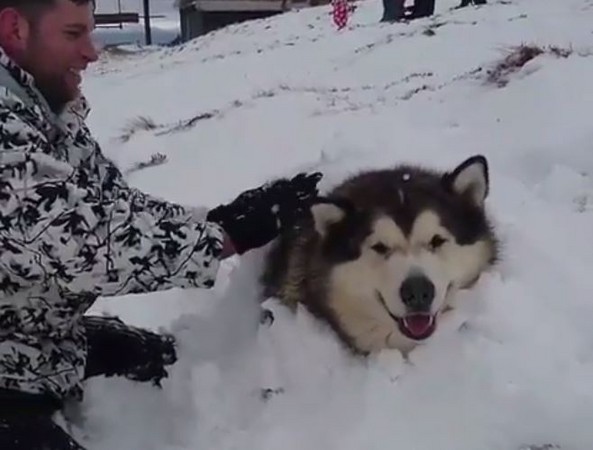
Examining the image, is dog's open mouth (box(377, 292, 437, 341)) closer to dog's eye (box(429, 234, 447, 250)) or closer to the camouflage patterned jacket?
dog's eye (box(429, 234, 447, 250))

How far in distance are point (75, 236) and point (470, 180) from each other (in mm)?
1596

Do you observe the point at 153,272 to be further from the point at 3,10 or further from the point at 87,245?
the point at 3,10

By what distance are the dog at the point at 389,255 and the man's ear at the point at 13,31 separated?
1.19 meters

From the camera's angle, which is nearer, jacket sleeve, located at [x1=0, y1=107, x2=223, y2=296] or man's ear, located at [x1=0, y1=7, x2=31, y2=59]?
jacket sleeve, located at [x1=0, y1=107, x2=223, y2=296]

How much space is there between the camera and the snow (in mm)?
3225

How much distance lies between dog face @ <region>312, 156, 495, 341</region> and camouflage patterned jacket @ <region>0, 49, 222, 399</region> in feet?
2.29

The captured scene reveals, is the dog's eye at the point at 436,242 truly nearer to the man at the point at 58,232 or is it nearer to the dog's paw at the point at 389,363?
the dog's paw at the point at 389,363

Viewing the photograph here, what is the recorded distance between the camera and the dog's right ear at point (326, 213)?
362 centimetres

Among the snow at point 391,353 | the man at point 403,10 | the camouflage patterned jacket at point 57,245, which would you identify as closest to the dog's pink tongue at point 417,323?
the snow at point 391,353

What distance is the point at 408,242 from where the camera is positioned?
138 inches

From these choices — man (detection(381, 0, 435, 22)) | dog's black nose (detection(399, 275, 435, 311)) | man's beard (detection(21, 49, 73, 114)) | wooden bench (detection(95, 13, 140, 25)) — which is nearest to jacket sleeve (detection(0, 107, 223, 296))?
man's beard (detection(21, 49, 73, 114))

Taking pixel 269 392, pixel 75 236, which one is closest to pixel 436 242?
pixel 269 392

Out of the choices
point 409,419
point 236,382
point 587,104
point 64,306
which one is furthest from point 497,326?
point 587,104

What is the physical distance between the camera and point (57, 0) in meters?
2.85
